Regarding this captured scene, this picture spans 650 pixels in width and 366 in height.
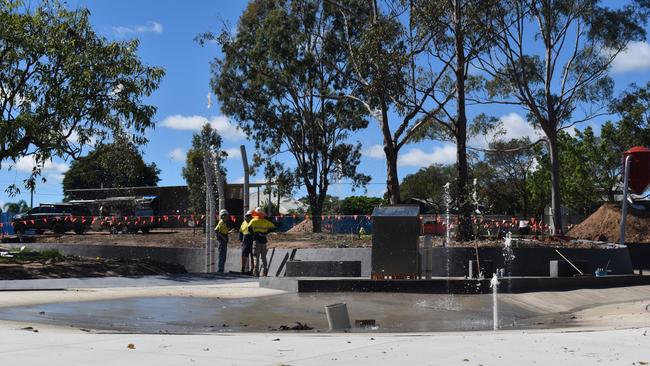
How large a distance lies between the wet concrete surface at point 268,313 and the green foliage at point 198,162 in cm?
3987

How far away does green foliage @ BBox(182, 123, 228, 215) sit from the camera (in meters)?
54.0

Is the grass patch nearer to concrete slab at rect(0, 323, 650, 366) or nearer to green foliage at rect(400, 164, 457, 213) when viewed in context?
concrete slab at rect(0, 323, 650, 366)

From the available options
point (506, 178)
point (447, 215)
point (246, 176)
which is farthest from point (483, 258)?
point (506, 178)

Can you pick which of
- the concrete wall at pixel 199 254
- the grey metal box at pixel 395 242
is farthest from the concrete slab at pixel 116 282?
the grey metal box at pixel 395 242

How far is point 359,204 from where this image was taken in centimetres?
9338

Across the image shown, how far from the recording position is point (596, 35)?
36000 millimetres

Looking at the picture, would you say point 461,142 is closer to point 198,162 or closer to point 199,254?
point 199,254

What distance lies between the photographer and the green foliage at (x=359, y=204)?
296ft

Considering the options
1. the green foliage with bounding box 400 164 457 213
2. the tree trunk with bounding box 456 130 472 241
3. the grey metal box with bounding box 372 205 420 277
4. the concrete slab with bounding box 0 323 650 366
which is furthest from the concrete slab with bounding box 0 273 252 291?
the green foliage with bounding box 400 164 457 213

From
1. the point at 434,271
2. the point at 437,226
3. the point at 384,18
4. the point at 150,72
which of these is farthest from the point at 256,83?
the point at 434,271

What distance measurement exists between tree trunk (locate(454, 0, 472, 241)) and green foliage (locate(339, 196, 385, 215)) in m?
63.9

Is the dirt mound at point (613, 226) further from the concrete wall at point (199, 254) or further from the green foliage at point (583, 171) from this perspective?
the green foliage at point (583, 171)

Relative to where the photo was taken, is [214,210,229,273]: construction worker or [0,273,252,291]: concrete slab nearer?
[0,273,252,291]: concrete slab

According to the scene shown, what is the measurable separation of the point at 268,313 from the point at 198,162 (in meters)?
48.6
